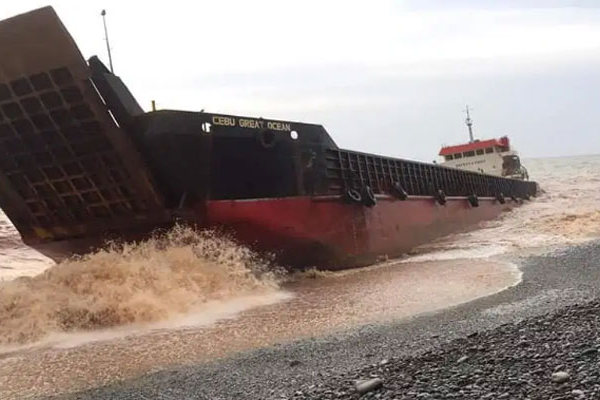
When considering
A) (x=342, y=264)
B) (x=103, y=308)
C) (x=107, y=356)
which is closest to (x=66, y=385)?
(x=107, y=356)

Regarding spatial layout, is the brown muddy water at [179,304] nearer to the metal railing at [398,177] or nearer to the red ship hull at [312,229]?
the red ship hull at [312,229]

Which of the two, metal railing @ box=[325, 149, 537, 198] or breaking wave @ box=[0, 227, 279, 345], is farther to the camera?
metal railing @ box=[325, 149, 537, 198]

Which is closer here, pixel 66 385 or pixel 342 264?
pixel 66 385

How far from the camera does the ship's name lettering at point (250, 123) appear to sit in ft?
33.8

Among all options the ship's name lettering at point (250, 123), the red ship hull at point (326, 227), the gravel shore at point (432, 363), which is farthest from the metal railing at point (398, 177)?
the gravel shore at point (432, 363)

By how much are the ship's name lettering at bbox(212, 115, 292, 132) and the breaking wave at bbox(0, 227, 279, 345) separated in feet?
6.00

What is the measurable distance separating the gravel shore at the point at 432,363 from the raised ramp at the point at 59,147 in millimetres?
4908

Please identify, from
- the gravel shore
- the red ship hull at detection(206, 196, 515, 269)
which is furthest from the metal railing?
the gravel shore

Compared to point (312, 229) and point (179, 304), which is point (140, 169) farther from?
point (312, 229)

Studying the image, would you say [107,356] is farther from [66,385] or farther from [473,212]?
[473,212]

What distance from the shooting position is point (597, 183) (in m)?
35.3

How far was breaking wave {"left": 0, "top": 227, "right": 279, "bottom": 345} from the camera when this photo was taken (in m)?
7.90

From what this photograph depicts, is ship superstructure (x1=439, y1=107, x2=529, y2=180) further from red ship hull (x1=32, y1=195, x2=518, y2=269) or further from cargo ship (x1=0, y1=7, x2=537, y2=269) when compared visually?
cargo ship (x1=0, y1=7, x2=537, y2=269)

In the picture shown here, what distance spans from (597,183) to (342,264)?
2773cm
